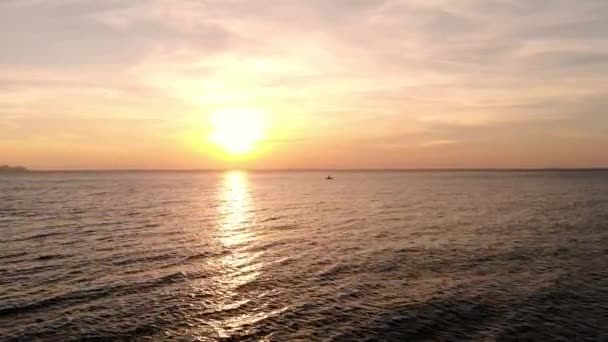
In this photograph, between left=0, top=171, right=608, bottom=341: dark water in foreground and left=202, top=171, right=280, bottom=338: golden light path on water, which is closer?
left=0, top=171, right=608, bottom=341: dark water in foreground

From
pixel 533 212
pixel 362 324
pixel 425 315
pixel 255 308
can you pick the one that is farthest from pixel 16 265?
pixel 533 212

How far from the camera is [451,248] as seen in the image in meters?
52.9

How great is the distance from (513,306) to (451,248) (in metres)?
21.1

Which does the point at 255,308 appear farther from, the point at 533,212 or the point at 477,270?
the point at 533,212

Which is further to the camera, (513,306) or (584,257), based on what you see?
(584,257)

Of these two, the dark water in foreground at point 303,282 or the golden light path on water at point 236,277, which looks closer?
the dark water in foreground at point 303,282

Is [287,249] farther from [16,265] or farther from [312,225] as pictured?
[16,265]

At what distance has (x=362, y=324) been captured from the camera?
2880 cm

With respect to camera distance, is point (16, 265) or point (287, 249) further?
point (287, 249)

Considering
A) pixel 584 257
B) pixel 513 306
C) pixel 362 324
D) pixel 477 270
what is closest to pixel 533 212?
pixel 584 257

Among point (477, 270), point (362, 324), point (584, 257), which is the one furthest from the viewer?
Answer: point (584, 257)

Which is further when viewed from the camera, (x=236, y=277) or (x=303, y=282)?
(x=236, y=277)

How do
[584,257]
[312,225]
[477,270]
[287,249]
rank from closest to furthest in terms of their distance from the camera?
[477,270] → [584,257] → [287,249] → [312,225]

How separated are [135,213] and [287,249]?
48493mm
